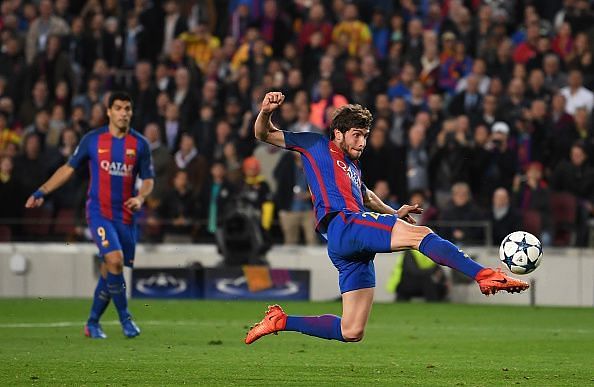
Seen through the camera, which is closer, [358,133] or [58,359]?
[358,133]

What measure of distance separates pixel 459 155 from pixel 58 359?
9720 millimetres

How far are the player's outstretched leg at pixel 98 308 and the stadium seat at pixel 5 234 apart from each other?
7.57 m

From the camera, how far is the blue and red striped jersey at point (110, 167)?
13.8 m

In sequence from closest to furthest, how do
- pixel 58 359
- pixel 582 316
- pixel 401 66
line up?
pixel 58 359
pixel 582 316
pixel 401 66

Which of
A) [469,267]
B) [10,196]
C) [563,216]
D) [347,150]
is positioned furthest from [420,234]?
[10,196]

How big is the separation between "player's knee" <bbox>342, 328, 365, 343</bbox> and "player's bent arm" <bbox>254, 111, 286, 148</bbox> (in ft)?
4.73

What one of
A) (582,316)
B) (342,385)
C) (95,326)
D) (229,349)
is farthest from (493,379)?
(582,316)

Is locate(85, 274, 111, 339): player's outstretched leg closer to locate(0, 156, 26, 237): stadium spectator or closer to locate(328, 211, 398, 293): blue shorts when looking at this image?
locate(328, 211, 398, 293): blue shorts

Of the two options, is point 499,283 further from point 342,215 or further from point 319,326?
point 319,326

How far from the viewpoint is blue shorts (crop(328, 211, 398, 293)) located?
30.8 ft

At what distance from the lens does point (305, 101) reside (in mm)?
20828

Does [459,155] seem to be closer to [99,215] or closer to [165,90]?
[165,90]

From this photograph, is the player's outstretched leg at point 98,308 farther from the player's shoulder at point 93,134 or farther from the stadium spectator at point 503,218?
the stadium spectator at point 503,218

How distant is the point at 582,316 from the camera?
57.0 ft
